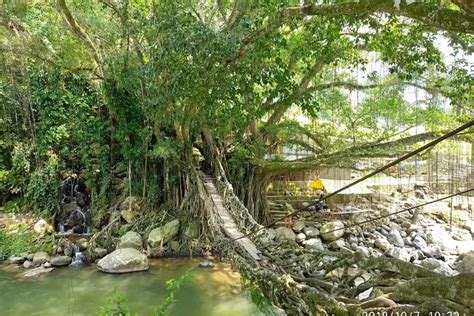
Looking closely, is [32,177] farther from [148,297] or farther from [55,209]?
[148,297]

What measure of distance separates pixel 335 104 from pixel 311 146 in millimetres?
1439

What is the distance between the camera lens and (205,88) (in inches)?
141

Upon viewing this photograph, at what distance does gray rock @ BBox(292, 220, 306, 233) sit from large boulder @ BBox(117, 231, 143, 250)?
10.8 ft

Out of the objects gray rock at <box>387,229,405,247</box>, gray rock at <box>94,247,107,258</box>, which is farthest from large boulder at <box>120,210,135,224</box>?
gray rock at <box>387,229,405,247</box>

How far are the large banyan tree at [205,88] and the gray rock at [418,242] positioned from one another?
8.96 feet

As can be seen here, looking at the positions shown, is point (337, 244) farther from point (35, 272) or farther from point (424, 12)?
point (424, 12)

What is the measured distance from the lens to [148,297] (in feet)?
16.7

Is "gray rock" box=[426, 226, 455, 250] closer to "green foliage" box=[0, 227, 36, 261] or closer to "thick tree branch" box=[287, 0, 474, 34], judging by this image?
"thick tree branch" box=[287, 0, 474, 34]

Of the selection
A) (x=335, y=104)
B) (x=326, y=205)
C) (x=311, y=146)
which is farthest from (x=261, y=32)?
(x=326, y=205)

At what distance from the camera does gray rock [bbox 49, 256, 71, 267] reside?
6.29m

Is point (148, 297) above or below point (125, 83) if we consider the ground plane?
below

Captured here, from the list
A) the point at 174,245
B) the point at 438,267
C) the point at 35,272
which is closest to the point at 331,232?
the point at 438,267

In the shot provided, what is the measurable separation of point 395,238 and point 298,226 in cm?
223

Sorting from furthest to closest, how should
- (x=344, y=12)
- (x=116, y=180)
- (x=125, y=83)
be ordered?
1. (x=116, y=180)
2. (x=125, y=83)
3. (x=344, y=12)
